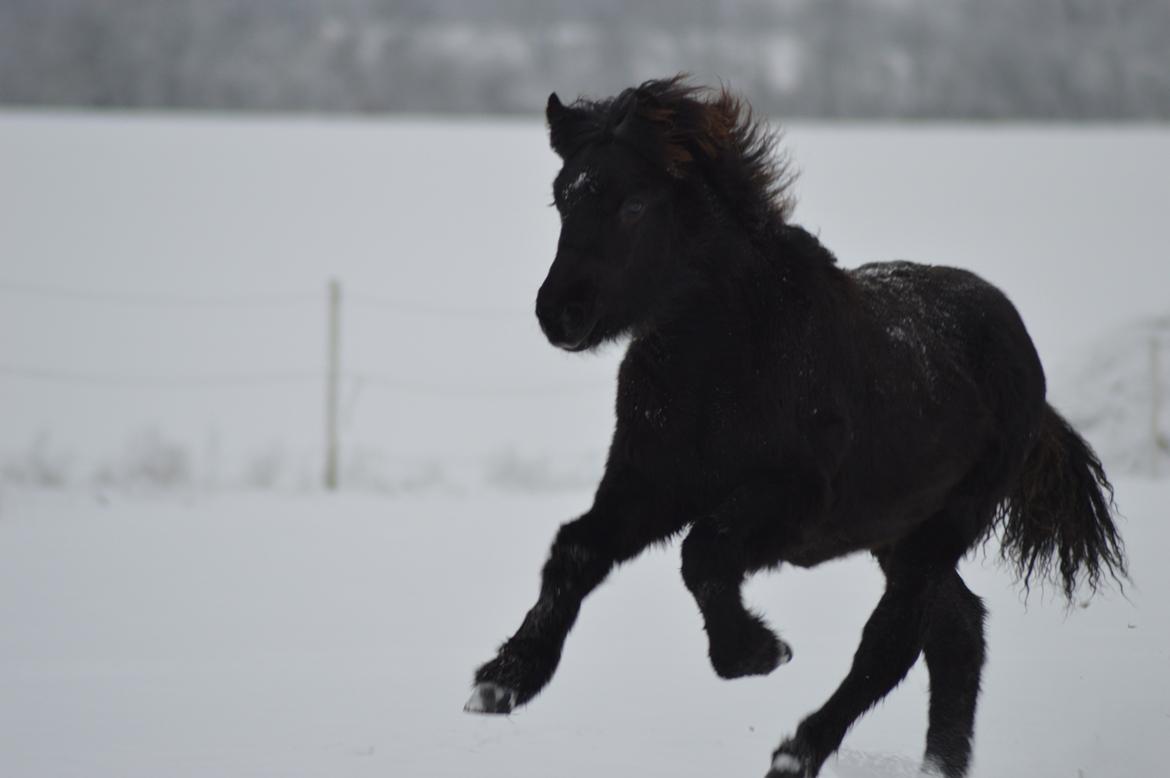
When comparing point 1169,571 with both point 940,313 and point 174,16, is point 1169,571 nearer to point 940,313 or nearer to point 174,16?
point 940,313

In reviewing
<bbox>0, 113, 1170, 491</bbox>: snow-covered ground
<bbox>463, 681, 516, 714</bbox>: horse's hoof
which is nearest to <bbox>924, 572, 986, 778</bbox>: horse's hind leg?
<bbox>463, 681, 516, 714</bbox>: horse's hoof

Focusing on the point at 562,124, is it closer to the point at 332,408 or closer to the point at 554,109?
the point at 554,109

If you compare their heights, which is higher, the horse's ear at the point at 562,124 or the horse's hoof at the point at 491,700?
the horse's ear at the point at 562,124

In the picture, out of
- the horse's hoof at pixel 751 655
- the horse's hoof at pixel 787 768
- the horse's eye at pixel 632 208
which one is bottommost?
the horse's hoof at pixel 787 768

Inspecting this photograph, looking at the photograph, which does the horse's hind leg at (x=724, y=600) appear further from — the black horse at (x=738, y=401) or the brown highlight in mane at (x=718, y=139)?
the brown highlight in mane at (x=718, y=139)

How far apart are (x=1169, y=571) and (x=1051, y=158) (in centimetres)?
2698

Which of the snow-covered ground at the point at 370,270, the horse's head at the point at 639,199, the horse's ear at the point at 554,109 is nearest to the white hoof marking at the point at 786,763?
the horse's head at the point at 639,199

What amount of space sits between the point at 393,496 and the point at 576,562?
7482mm

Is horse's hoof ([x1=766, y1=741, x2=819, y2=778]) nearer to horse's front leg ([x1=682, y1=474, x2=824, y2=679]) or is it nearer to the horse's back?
horse's front leg ([x1=682, y1=474, x2=824, y2=679])

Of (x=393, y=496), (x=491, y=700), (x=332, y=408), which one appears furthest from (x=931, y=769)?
(x=332, y=408)

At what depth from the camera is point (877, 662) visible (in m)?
3.84

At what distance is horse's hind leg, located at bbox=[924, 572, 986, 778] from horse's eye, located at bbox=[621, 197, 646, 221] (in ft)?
5.85

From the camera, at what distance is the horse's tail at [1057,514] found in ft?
15.9

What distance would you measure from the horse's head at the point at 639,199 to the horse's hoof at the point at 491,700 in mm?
868
